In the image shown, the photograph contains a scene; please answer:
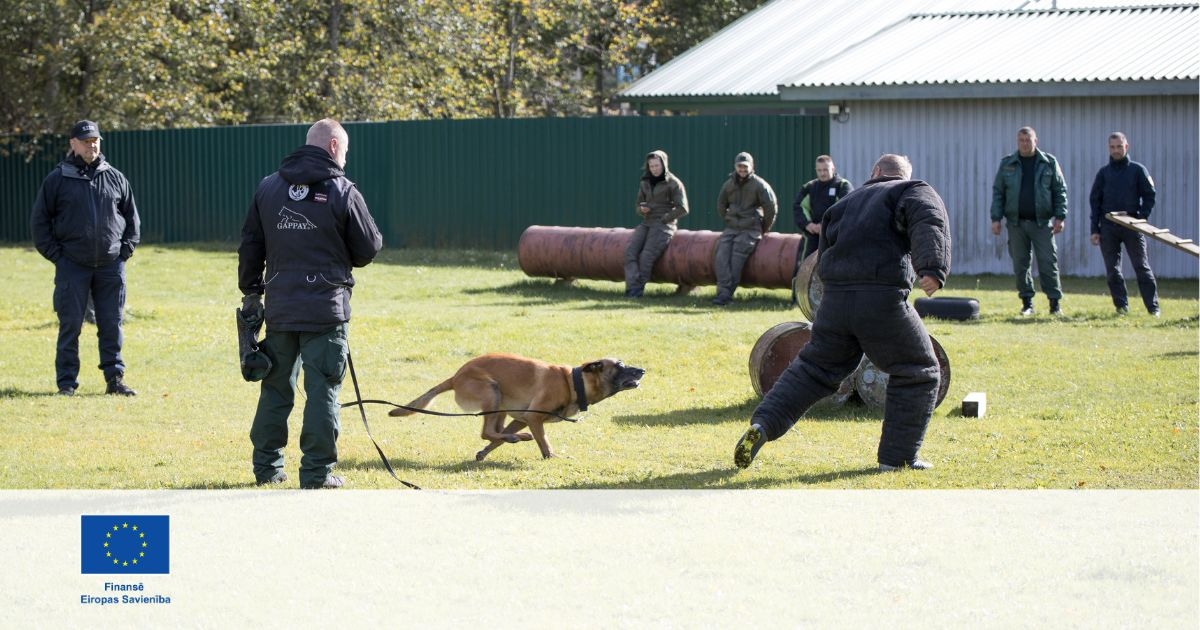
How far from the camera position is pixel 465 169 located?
1041 inches

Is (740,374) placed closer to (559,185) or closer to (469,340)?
(469,340)

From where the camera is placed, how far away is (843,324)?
7.85 meters

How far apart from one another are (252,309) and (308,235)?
519 mm

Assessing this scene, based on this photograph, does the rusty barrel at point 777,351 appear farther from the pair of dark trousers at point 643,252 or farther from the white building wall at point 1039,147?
the white building wall at point 1039,147

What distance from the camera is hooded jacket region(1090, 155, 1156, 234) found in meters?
15.5

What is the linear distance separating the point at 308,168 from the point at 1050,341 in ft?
28.1

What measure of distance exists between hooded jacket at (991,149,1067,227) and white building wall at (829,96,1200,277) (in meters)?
5.02

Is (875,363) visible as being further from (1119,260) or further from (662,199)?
(662,199)

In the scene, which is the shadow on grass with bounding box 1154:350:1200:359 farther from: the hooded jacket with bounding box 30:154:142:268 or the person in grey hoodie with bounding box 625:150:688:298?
the hooded jacket with bounding box 30:154:142:268

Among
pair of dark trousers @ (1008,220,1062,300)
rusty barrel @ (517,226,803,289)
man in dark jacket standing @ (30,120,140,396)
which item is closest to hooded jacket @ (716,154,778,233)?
rusty barrel @ (517,226,803,289)

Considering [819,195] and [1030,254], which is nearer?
[1030,254]

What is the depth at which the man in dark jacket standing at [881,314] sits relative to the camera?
25.4 feet

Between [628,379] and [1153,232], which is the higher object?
[1153,232]

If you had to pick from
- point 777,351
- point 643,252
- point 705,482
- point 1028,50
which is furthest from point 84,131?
point 1028,50
